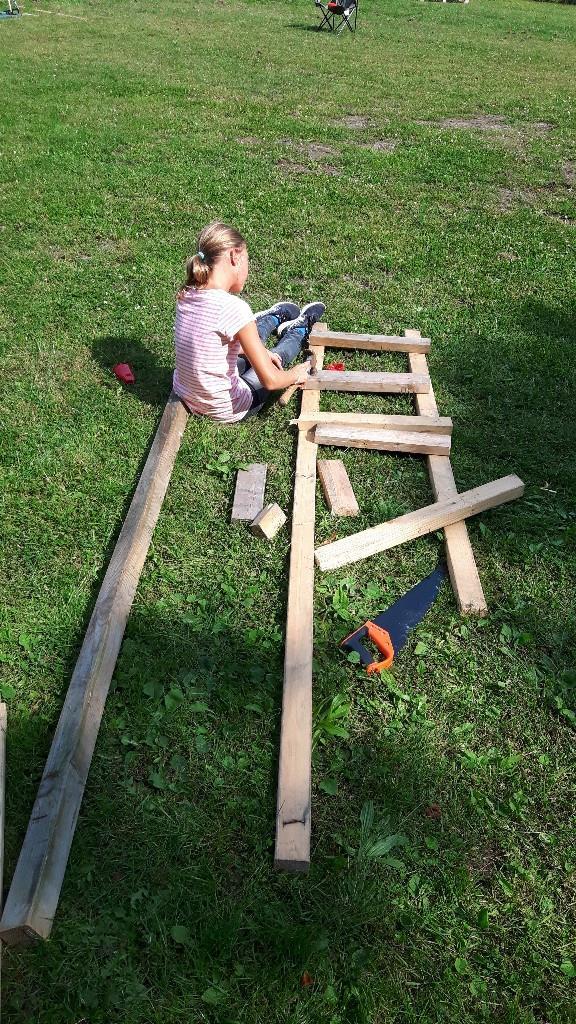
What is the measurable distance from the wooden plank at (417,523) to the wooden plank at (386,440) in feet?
1.36

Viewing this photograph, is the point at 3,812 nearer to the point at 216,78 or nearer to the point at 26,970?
the point at 26,970

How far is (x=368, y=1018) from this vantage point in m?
2.18

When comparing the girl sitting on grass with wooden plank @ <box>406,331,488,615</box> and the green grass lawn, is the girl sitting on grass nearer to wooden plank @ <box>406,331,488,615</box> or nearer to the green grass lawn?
the green grass lawn

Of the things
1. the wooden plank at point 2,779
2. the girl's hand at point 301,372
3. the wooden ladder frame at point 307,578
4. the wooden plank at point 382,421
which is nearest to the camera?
the wooden plank at point 2,779

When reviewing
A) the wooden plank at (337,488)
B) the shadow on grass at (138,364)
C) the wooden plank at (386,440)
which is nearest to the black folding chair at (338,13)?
the shadow on grass at (138,364)

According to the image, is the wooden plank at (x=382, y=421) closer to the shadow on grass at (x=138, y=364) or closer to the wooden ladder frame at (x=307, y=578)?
the wooden ladder frame at (x=307, y=578)

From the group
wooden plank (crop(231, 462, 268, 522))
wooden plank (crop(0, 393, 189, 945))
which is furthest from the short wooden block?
wooden plank (crop(0, 393, 189, 945))

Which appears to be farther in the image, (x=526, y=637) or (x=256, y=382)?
(x=256, y=382)

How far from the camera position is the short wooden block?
3.74m

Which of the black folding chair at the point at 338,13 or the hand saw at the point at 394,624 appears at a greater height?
the black folding chair at the point at 338,13

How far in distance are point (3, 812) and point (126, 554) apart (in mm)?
1294

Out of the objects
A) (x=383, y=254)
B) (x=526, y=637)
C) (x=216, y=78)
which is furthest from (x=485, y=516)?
(x=216, y=78)

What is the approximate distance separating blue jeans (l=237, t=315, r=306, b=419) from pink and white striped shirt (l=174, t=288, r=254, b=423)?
9 cm

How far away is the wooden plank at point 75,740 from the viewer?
7.51 feet
